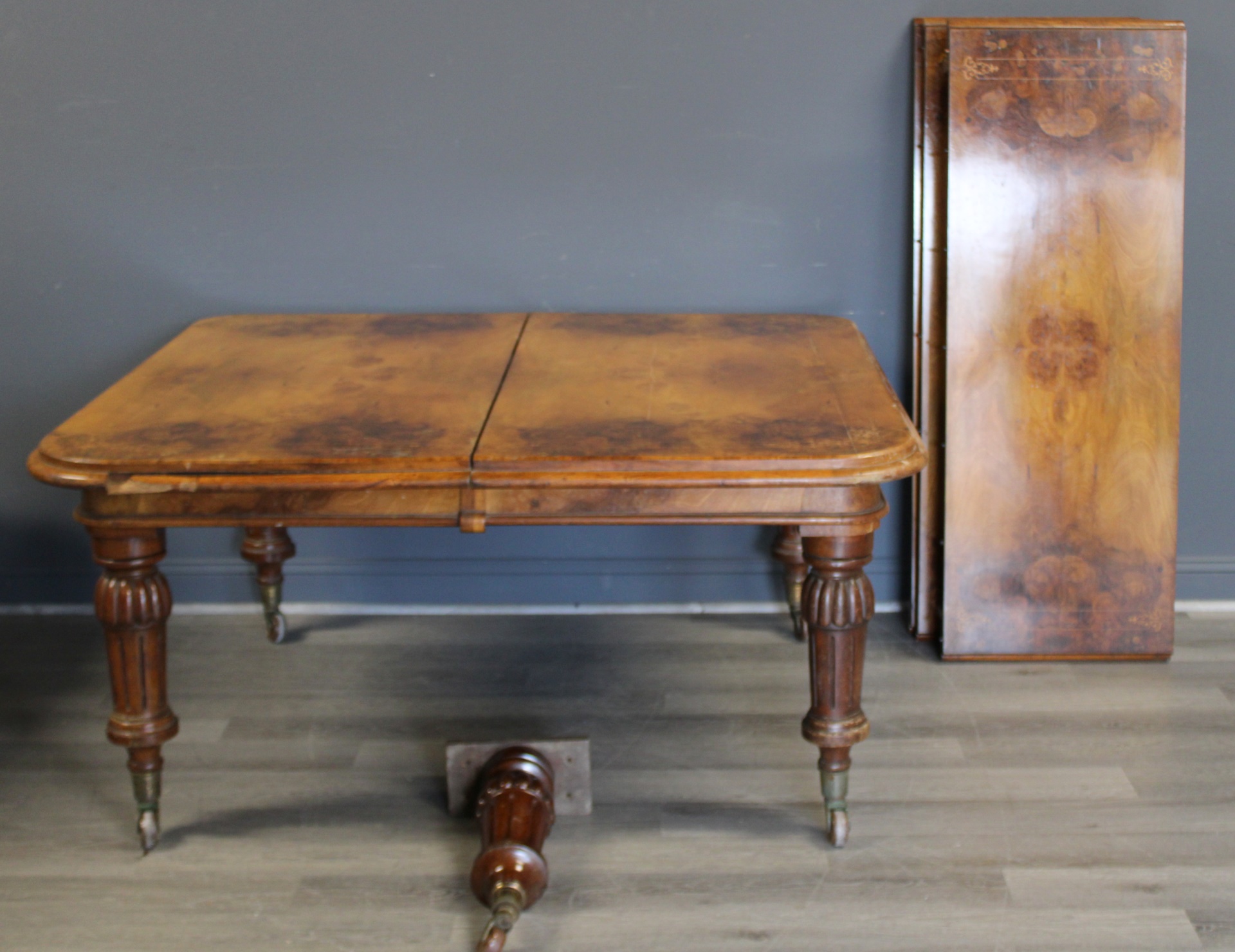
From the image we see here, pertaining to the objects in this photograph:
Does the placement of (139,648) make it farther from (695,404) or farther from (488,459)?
(695,404)

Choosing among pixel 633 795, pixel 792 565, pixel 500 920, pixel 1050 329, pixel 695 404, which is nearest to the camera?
pixel 500 920

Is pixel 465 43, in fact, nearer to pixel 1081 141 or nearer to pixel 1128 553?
pixel 1081 141

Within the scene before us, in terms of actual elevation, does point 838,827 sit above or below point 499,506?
below

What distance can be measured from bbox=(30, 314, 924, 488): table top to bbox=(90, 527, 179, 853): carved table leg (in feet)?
0.59

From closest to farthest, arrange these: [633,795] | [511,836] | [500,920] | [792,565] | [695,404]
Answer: [500,920]
[511,836]
[695,404]
[633,795]
[792,565]

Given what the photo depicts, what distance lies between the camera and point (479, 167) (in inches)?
119

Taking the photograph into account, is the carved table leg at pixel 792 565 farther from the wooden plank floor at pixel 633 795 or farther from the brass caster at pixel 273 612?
the brass caster at pixel 273 612

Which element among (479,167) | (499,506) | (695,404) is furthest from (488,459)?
(479,167)

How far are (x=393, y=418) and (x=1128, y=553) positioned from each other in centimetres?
180

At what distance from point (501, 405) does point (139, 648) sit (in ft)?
2.54

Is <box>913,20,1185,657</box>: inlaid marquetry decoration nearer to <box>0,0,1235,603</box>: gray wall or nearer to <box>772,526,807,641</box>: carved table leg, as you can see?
<box>0,0,1235,603</box>: gray wall

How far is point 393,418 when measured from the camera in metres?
2.25

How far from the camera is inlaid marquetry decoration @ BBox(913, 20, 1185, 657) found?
2861 mm

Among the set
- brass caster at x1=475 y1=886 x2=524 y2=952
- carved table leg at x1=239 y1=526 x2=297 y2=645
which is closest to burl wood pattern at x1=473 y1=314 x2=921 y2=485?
brass caster at x1=475 y1=886 x2=524 y2=952
